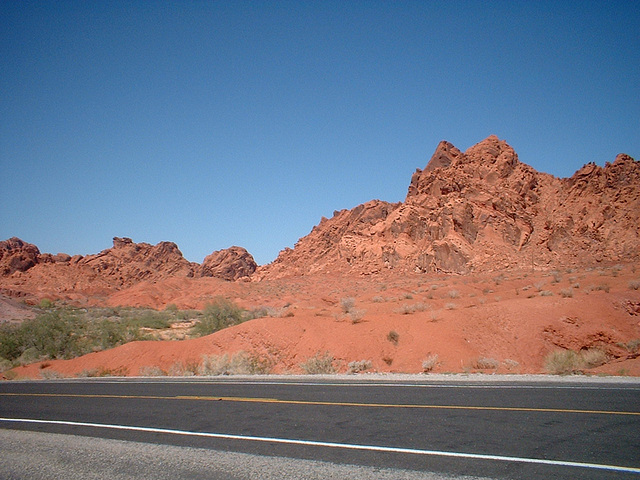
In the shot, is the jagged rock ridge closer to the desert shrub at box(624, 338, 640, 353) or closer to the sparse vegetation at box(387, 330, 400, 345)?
the sparse vegetation at box(387, 330, 400, 345)

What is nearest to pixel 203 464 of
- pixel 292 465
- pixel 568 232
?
pixel 292 465

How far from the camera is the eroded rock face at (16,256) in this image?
342ft

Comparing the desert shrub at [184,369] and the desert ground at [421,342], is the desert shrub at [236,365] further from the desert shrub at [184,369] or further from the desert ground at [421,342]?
the desert shrub at [184,369]

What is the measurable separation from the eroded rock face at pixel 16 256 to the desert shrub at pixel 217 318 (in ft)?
305

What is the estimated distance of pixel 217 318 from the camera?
31.7m

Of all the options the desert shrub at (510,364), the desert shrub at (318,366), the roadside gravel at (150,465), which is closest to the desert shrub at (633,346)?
the desert shrub at (510,364)

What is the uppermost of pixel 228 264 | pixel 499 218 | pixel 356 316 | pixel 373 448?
pixel 499 218

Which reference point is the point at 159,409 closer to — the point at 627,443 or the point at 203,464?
the point at 203,464

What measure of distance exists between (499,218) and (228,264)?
8595 centimetres

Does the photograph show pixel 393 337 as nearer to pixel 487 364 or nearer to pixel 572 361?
pixel 487 364

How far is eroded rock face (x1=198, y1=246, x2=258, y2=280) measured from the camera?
5089 inches

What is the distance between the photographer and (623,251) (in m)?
49.8

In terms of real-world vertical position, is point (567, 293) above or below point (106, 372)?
above

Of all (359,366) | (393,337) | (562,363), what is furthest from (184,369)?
(562,363)
